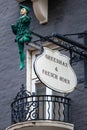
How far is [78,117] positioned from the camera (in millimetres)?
15461

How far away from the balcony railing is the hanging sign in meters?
1.94

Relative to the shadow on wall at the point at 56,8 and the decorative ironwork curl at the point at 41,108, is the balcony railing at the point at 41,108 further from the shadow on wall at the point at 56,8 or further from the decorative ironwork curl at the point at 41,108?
the shadow on wall at the point at 56,8

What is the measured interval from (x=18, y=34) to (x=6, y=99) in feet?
14.0

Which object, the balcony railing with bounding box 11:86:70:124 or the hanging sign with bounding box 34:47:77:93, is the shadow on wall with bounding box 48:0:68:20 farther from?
the hanging sign with bounding box 34:47:77:93

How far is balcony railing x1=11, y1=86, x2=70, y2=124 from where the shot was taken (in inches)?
610

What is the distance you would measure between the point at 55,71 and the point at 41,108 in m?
2.66

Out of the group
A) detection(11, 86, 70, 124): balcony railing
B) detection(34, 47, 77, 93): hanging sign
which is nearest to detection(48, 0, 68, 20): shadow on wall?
detection(11, 86, 70, 124): balcony railing

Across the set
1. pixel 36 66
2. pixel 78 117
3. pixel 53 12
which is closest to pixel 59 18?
pixel 53 12

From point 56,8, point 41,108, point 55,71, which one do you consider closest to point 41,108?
point 41,108

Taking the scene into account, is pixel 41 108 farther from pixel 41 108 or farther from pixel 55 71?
pixel 55 71

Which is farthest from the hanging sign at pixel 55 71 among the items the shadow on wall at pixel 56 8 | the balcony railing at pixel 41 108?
the shadow on wall at pixel 56 8

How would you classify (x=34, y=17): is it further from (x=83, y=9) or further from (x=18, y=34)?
(x=18, y=34)

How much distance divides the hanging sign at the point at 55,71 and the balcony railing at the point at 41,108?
194cm

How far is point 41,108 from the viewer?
627 inches
